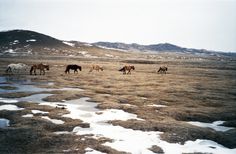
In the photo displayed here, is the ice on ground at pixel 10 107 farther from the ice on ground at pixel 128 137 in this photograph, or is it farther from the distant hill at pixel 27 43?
the distant hill at pixel 27 43

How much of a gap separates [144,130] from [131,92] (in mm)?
13827

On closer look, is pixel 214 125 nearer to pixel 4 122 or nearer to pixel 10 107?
pixel 4 122

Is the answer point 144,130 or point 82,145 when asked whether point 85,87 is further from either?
point 82,145

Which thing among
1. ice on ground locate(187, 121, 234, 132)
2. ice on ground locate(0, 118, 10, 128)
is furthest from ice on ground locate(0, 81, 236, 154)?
ice on ground locate(0, 118, 10, 128)

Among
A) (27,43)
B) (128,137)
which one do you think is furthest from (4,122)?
(27,43)

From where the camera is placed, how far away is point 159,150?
13000mm

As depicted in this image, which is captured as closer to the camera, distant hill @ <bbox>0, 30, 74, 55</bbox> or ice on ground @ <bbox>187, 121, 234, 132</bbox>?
ice on ground @ <bbox>187, 121, 234, 132</bbox>

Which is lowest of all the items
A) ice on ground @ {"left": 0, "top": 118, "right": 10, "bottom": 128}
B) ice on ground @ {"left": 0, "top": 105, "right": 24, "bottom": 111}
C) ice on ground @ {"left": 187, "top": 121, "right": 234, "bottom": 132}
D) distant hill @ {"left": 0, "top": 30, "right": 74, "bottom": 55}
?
ice on ground @ {"left": 187, "top": 121, "right": 234, "bottom": 132}

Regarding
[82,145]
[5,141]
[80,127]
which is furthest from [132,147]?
[5,141]

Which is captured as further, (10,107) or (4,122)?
(10,107)

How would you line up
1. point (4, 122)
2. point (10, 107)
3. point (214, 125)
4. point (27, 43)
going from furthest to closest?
point (27, 43) → point (10, 107) → point (214, 125) → point (4, 122)

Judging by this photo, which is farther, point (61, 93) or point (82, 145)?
point (61, 93)

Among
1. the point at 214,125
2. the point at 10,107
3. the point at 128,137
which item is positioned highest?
the point at 10,107

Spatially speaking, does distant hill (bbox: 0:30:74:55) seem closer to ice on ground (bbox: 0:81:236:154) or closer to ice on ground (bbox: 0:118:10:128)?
ice on ground (bbox: 0:118:10:128)
